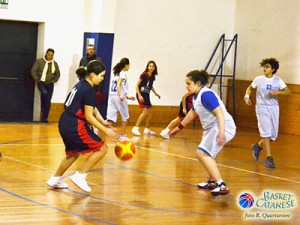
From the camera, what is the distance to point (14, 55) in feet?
61.4

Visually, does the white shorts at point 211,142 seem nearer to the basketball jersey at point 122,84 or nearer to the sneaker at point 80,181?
the sneaker at point 80,181

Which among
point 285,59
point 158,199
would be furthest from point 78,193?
point 285,59

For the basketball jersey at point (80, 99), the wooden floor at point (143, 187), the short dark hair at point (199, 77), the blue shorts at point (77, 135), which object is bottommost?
the wooden floor at point (143, 187)

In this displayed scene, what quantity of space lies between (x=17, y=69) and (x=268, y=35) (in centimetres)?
710

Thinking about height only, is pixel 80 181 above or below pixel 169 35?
below

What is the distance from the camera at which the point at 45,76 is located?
18.5 metres

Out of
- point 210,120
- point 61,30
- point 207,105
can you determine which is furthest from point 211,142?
point 61,30

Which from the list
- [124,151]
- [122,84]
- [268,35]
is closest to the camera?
[124,151]

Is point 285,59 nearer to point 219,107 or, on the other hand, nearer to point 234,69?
point 234,69

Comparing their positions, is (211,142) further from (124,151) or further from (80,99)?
(80,99)

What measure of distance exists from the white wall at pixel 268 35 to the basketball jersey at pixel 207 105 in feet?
34.9

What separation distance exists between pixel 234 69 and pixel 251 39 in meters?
1.04

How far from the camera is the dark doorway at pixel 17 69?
60.8 ft

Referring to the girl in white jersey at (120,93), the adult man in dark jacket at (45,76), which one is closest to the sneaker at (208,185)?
the girl in white jersey at (120,93)
